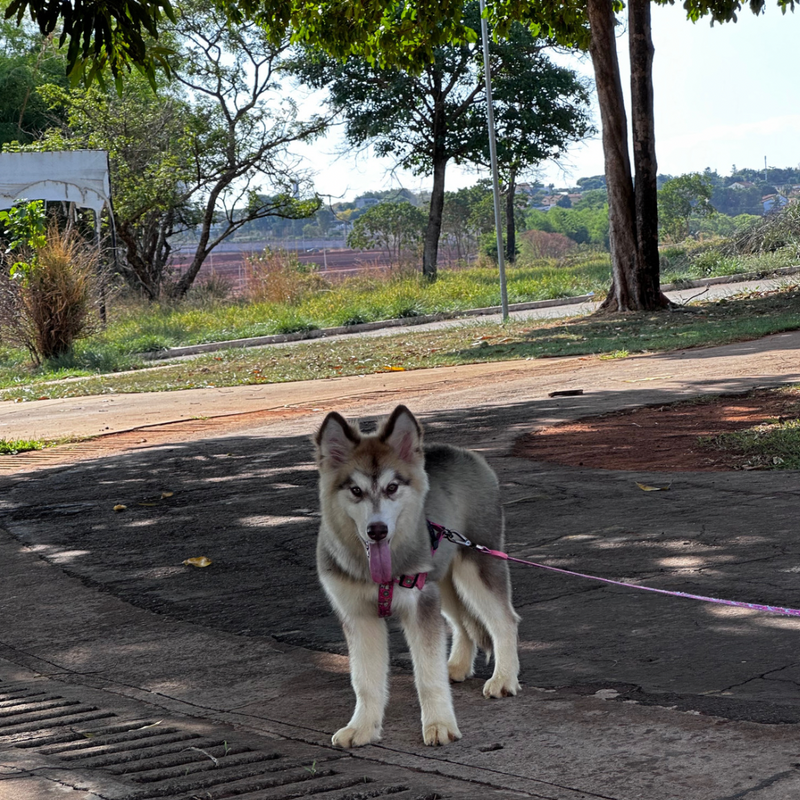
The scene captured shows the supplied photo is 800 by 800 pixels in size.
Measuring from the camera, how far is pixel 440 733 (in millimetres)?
3939

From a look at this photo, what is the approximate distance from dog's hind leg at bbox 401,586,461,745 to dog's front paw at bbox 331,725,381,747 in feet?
0.62

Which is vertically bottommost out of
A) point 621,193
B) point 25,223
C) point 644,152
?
point 25,223

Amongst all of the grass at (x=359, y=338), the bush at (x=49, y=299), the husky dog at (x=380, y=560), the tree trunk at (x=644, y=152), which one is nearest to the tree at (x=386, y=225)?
the grass at (x=359, y=338)

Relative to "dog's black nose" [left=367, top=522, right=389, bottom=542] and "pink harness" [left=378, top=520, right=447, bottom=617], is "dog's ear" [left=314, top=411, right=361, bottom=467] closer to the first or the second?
"dog's black nose" [left=367, top=522, right=389, bottom=542]

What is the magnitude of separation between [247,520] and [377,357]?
1125 centimetres

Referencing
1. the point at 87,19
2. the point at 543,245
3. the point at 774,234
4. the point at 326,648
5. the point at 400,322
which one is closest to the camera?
the point at 326,648

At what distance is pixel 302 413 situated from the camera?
13.3 metres

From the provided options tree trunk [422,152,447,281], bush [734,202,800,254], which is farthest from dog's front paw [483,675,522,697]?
tree trunk [422,152,447,281]

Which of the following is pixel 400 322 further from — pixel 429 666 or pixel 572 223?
pixel 572 223

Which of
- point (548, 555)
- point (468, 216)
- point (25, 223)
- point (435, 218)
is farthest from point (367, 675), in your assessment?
point (468, 216)

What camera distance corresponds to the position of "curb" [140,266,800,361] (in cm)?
2450

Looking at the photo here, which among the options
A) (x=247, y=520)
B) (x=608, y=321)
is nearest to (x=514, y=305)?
(x=608, y=321)

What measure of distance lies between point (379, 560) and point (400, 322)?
23531mm

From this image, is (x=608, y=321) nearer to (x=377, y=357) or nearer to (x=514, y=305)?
(x=377, y=357)
